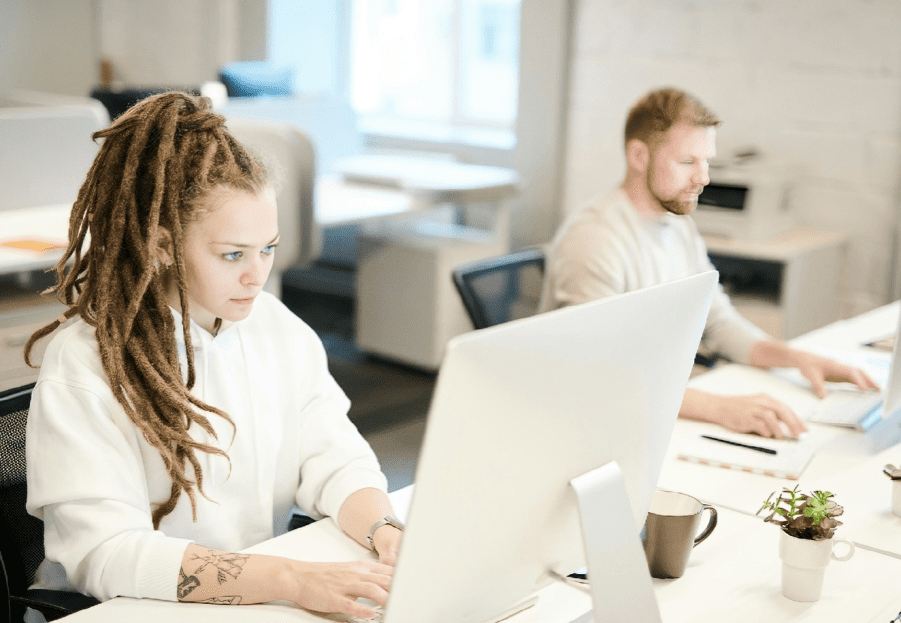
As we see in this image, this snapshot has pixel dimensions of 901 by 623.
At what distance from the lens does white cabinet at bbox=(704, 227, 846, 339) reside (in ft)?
10.8

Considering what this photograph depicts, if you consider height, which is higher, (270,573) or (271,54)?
(271,54)

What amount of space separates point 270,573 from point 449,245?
2825mm

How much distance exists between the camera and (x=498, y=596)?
0.91 meters

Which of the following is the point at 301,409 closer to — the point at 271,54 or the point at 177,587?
the point at 177,587

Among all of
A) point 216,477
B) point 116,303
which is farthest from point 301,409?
point 116,303

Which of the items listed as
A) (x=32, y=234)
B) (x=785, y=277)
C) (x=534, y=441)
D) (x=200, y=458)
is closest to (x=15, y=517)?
(x=200, y=458)

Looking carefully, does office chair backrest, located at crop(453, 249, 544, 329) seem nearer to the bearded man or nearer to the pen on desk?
the bearded man

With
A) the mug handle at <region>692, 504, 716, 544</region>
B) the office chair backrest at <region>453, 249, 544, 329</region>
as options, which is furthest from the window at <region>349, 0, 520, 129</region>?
the mug handle at <region>692, 504, 716, 544</region>

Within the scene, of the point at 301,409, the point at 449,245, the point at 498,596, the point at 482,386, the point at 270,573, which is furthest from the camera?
the point at 449,245

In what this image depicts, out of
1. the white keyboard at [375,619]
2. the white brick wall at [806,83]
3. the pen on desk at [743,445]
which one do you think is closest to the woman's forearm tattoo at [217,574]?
the white keyboard at [375,619]

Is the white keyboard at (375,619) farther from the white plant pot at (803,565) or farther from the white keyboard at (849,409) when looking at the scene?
the white keyboard at (849,409)

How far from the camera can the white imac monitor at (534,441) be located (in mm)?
771

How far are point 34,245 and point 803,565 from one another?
2.14 meters

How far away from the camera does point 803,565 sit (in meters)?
1.12
